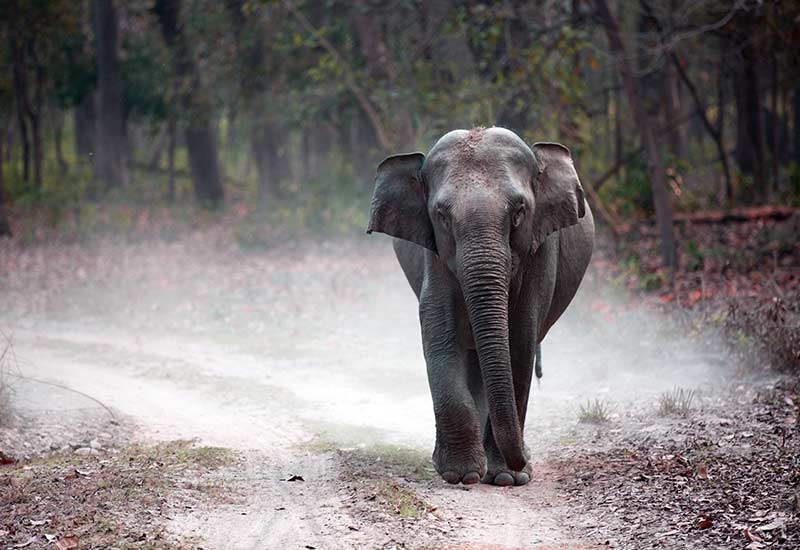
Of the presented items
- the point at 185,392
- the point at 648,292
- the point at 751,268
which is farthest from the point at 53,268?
the point at 751,268

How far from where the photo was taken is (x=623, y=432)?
839 cm

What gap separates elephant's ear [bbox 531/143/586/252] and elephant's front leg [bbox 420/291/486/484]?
77cm

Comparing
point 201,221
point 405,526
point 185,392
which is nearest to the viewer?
point 405,526

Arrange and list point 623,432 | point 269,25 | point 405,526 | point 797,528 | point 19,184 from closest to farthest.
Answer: point 797,528 → point 405,526 → point 623,432 → point 269,25 → point 19,184

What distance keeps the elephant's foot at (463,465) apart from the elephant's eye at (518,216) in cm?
153

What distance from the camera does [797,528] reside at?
18.8ft

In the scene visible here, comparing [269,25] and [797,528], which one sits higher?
[269,25]

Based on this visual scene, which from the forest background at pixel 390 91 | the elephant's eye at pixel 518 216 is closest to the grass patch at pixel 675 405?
the elephant's eye at pixel 518 216

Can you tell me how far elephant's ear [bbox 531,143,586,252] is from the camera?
711 cm

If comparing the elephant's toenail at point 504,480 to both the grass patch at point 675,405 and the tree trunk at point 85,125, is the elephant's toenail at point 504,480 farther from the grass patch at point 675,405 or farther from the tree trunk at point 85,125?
the tree trunk at point 85,125

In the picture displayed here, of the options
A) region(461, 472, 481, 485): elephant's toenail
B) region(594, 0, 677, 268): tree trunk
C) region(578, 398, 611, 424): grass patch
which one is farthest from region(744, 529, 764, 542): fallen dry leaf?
region(594, 0, 677, 268): tree trunk

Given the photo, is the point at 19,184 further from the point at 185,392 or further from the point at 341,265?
the point at 185,392

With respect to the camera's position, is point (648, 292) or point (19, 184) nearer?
point (648, 292)

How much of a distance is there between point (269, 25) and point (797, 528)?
1759 centimetres
